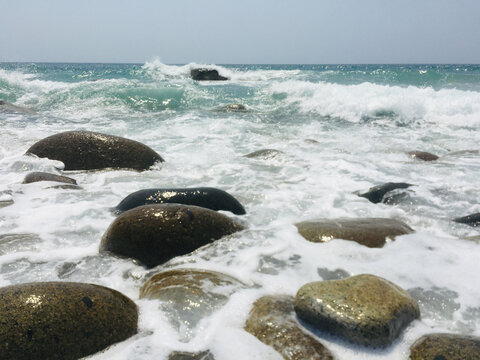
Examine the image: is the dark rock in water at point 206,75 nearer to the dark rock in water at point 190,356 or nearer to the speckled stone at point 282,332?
the speckled stone at point 282,332

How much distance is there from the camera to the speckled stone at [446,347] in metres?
1.84

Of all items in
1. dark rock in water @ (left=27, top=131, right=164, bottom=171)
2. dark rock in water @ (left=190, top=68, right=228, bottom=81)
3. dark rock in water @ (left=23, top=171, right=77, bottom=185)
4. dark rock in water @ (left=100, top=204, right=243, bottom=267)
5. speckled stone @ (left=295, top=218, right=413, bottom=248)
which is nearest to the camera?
dark rock in water @ (left=100, top=204, right=243, bottom=267)

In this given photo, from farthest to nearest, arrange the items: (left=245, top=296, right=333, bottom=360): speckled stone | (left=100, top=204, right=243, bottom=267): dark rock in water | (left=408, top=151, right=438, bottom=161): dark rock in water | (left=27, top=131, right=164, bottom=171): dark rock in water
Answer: (left=408, top=151, right=438, bottom=161): dark rock in water < (left=27, top=131, right=164, bottom=171): dark rock in water < (left=100, top=204, right=243, bottom=267): dark rock in water < (left=245, top=296, right=333, bottom=360): speckled stone

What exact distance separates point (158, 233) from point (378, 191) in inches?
109

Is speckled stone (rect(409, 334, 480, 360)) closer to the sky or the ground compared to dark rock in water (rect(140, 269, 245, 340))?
closer to the sky

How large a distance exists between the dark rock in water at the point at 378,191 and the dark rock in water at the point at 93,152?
3091mm

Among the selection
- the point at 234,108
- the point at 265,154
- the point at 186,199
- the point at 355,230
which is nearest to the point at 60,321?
the point at 186,199

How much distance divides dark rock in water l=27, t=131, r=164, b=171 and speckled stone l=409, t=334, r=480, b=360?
177 inches

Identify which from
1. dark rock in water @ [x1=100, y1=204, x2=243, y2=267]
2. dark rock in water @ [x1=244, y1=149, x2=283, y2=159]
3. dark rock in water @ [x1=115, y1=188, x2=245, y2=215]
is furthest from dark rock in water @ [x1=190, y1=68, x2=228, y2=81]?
dark rock in water @ [x1=100, y1=204, x2=243, y2=267]

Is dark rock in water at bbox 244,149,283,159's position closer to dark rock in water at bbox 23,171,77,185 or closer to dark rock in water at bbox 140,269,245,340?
dark rock in water at bbox 23,171,77,185

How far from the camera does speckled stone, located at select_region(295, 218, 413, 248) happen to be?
3.28 m

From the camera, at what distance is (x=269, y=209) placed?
417 cm

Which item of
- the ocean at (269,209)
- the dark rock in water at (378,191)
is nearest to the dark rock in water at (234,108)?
the ocean at (269,209)

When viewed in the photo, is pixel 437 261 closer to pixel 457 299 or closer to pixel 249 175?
pixel 457 299
